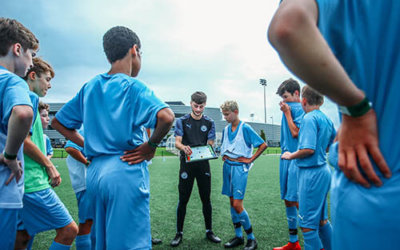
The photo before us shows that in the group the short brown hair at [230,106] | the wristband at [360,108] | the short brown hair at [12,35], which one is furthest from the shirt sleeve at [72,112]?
the short brown hair at [230,106]

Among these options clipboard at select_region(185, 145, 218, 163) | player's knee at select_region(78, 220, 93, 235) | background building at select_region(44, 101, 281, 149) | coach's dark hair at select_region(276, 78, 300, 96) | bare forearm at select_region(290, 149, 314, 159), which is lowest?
background building at select_region(44, 101, 281, 149)

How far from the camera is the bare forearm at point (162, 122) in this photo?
6.51ft

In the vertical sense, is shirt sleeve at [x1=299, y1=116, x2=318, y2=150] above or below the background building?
above

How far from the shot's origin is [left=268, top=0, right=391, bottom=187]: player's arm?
76cm

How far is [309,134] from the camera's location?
10.1 ft

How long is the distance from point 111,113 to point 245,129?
3.04 metres

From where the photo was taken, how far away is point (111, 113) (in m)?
2.02

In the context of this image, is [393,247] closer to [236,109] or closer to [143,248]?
[143,248]

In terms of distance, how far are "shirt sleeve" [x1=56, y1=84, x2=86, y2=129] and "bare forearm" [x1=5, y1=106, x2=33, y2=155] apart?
1.48 feet

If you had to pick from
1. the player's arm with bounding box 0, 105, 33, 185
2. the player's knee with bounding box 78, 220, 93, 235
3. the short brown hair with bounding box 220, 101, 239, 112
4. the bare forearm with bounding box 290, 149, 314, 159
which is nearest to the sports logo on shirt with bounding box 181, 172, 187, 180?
the short brown hair with bounding box 220, 101, 239, 112

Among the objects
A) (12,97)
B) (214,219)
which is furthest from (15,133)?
(214,219)

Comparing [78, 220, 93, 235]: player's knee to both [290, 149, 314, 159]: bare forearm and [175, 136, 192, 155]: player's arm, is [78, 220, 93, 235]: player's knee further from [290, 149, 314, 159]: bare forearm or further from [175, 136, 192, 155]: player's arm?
[290, 149, 314, 159]: bare forearm

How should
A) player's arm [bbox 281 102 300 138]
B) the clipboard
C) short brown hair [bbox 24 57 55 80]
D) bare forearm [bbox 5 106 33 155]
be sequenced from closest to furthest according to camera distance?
bare forearm [bbox 5 106 33 155]
short brown hair [bbox 24 57 55 80]
player's arm [bbox 281 102 300 138]
the clipboard

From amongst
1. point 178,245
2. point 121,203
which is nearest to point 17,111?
point 121,203
